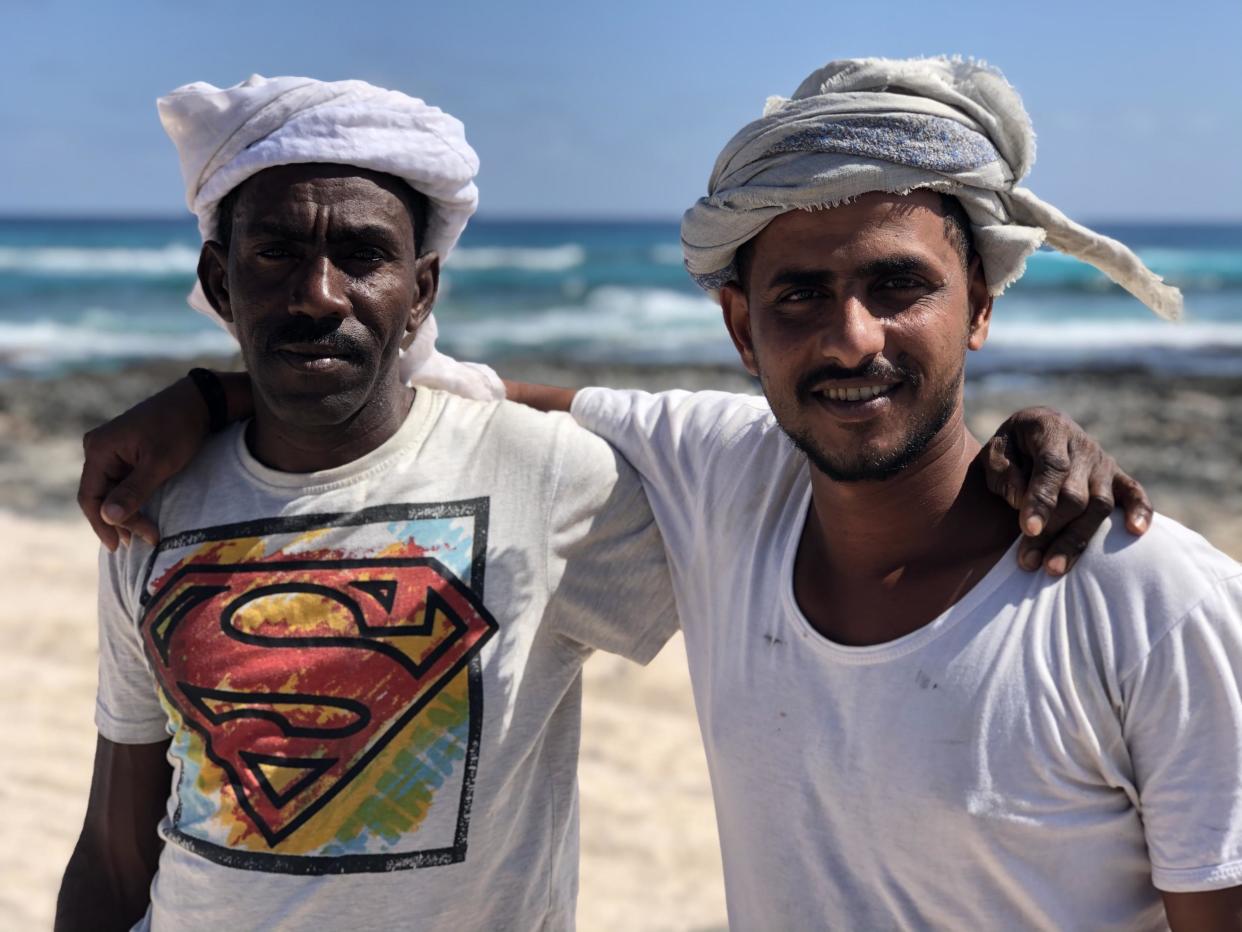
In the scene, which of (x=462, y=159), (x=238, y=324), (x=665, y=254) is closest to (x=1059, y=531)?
(x=462, y=159)

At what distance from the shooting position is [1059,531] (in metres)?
1.79

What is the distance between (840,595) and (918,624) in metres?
0.16

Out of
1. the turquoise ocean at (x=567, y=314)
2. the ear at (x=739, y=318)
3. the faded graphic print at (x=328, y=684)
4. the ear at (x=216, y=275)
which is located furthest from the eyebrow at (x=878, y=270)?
the turquoise ocean at (x=567, y=314)

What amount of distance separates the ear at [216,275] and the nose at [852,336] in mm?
1122

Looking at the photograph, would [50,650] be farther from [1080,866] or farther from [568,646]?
[1080,866]

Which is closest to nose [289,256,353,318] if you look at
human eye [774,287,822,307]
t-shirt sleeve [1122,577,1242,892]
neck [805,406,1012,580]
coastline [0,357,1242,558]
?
human eye [774,287,822,307]

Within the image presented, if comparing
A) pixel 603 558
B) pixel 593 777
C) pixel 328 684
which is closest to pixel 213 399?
pixel 328 684

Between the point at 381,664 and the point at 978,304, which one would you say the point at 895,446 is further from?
the point at 381,664

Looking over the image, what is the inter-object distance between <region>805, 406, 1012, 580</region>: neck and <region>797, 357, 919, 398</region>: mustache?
13cm

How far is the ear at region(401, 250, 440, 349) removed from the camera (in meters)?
2.32

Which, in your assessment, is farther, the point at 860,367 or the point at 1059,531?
the point at 860,367

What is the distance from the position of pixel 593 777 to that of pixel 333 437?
290 cm

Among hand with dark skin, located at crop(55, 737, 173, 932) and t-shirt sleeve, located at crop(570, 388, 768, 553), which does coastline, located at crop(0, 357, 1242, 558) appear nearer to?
t-shirt sleeve, located at crop(570, 388, 768, 553)

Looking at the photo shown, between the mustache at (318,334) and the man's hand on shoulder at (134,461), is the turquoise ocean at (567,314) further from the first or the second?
the mustache at (318,334)
